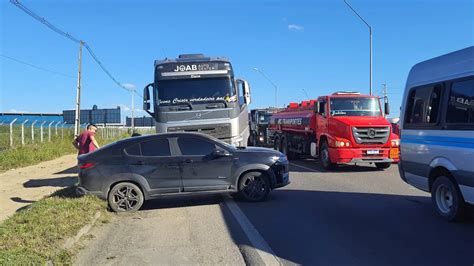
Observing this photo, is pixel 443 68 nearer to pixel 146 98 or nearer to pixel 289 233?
pixel 289 233

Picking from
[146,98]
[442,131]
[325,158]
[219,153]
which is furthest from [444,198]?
[146,98]

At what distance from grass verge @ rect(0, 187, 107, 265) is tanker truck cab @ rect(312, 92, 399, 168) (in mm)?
8653

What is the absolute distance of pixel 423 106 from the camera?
877cm

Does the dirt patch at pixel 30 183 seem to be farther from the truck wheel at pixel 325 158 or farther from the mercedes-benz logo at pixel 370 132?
the mercedes-benz logo at pixel 370 132

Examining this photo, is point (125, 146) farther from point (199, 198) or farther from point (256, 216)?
point (256, 216)

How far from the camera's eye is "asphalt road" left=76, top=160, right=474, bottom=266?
6117mm

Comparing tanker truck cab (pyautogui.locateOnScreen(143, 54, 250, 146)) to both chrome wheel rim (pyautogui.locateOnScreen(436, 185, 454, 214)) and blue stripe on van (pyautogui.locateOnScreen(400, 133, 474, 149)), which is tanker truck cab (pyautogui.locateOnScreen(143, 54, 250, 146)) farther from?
chrome wheel rim (pyautogui.locateOnScreen(436, 185, 454, 214))

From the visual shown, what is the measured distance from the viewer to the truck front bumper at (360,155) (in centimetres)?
1555

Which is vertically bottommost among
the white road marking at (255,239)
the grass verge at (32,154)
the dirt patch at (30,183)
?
the dirt patch at (30,183)

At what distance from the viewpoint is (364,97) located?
16.8 meters

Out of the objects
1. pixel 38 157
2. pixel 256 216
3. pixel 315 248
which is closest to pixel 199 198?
pixel 256 216

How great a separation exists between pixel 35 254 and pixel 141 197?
4005 mm

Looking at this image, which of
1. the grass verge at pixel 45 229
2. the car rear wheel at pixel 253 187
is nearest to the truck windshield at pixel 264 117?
the car rear wheel at pixel 253 187

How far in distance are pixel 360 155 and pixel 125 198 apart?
859 cm
